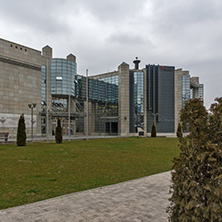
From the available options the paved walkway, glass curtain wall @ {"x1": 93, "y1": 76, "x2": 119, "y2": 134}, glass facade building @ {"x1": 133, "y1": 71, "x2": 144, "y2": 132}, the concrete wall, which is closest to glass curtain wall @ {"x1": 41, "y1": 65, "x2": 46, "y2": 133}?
the concrete wall

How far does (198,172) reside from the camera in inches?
122

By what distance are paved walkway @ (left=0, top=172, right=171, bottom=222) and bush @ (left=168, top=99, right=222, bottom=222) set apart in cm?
219

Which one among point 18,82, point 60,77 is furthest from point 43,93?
point 18,82

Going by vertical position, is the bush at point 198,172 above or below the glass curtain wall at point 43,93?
below

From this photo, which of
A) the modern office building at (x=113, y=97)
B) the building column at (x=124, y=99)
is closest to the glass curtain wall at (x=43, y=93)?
the modern office building at (x=113, y=97)

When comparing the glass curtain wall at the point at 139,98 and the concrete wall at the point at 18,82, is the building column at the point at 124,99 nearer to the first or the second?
the glass curtain wall at the point at 139,98

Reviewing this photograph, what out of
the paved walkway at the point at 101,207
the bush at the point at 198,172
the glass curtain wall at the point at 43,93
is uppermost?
the glass curtain wall at the point at 43,93

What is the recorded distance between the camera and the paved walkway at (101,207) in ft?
16.6

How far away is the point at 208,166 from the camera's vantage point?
3.08m

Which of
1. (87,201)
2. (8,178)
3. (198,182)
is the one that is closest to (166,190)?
(87,201)

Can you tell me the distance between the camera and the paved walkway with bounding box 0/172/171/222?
16.6 ft

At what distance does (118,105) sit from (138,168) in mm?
47559

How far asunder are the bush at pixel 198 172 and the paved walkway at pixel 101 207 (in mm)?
2186

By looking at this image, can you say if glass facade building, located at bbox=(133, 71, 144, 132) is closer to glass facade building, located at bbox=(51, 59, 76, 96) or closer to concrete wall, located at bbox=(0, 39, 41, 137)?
glass facade building, located at bbox=(51, 59, 76, 96)
